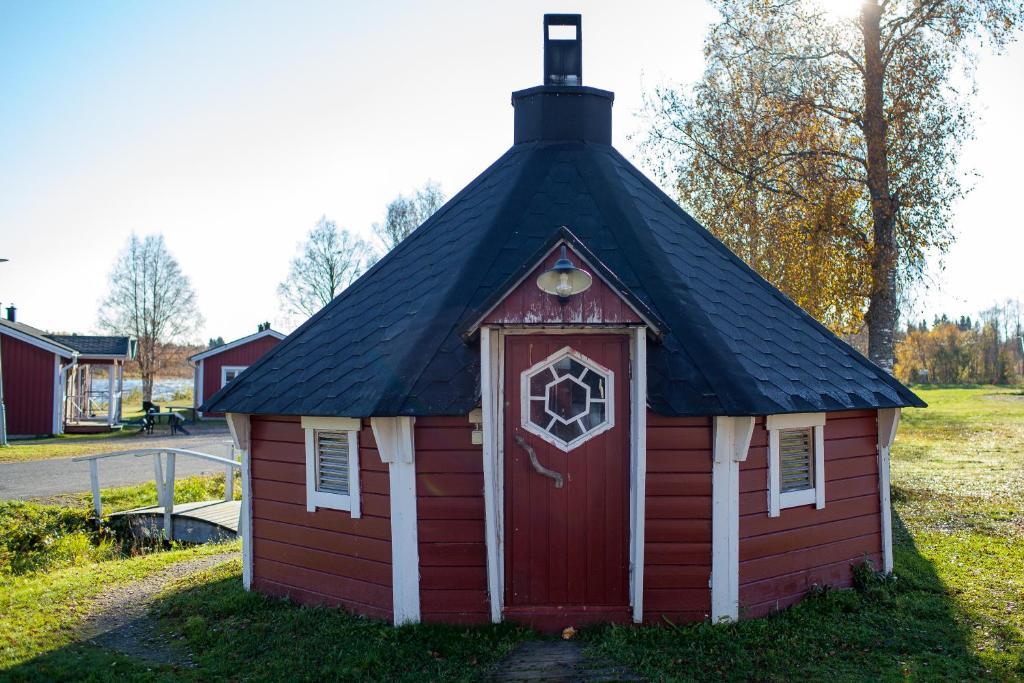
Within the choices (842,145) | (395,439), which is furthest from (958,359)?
(395,439)

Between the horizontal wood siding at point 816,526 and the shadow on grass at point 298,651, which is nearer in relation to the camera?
the shadow on grass at point 298,651

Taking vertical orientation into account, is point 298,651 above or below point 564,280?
below

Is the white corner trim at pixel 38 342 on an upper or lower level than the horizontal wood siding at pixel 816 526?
upper

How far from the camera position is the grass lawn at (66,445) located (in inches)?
786

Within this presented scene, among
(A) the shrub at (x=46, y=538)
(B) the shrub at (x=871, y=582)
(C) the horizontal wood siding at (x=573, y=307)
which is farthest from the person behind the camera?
(A) the shrub at (x=46, y=538)

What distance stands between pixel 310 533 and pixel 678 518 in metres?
3.26

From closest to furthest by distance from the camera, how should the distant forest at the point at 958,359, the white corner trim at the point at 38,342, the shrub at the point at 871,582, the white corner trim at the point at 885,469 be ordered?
1. the shrub at the point at 871,582
2. the white corner trim at the point at 885,469
3. the white corner trim at the point at 38,342
4. the distant forest at the point at 958,359

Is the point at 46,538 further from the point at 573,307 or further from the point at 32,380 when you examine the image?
the point at 32,380

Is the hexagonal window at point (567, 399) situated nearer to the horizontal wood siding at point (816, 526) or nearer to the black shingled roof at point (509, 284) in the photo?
the black shingled roof at point (509, 284)

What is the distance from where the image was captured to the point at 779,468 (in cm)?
700

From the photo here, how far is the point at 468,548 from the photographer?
652cm

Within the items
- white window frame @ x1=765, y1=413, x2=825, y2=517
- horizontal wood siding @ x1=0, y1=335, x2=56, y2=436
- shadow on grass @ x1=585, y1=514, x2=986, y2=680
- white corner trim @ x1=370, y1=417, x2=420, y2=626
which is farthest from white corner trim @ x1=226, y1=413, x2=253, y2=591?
horizontal wood siding @ x1=0, y1=335, x2=56, y2=436

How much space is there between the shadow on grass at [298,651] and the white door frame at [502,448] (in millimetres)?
513

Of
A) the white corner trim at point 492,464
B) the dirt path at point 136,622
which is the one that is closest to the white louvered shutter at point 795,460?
the white corner trim at point 492,464
